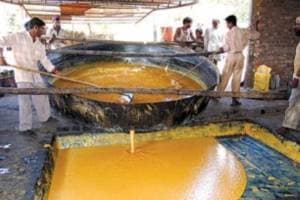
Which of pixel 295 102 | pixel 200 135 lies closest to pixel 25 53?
pixel 200 135

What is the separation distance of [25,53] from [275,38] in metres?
4.62

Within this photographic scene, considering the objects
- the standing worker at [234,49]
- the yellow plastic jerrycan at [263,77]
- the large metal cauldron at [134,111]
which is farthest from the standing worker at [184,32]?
the large metal cauldron at [134,111]

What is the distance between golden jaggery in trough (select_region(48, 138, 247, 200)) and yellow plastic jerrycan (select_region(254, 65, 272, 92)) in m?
2.59

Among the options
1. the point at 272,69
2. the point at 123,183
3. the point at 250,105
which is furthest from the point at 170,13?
the point at 123,183

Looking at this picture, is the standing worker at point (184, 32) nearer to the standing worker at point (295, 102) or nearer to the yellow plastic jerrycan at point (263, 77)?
the yellow plastic jerrycan at point (263, 77)

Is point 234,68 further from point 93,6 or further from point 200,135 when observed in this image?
point 93,6

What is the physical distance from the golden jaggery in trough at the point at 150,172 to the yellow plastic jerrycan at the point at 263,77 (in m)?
2.59

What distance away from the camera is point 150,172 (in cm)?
407

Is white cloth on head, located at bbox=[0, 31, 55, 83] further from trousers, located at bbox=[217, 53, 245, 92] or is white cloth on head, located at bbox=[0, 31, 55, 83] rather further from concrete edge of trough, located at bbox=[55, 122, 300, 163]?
trousers, located at bbox=[217, 53, 245, 92]

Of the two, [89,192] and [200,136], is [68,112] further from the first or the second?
[200,136]

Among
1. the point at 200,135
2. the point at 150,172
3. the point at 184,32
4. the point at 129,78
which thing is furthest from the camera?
the point at 184,32

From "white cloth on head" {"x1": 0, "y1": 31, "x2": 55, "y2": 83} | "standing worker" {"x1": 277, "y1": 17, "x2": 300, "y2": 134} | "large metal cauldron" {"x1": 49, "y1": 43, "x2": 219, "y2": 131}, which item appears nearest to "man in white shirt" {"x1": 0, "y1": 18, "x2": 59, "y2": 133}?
"white cloth on head" {"x1": 0, "y1": 31, "x2": 55, "y2": 83}

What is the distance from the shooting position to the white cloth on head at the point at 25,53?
14.3 ft

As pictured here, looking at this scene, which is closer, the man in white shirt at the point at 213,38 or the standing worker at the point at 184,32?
the standing worker at the point at 184,32
